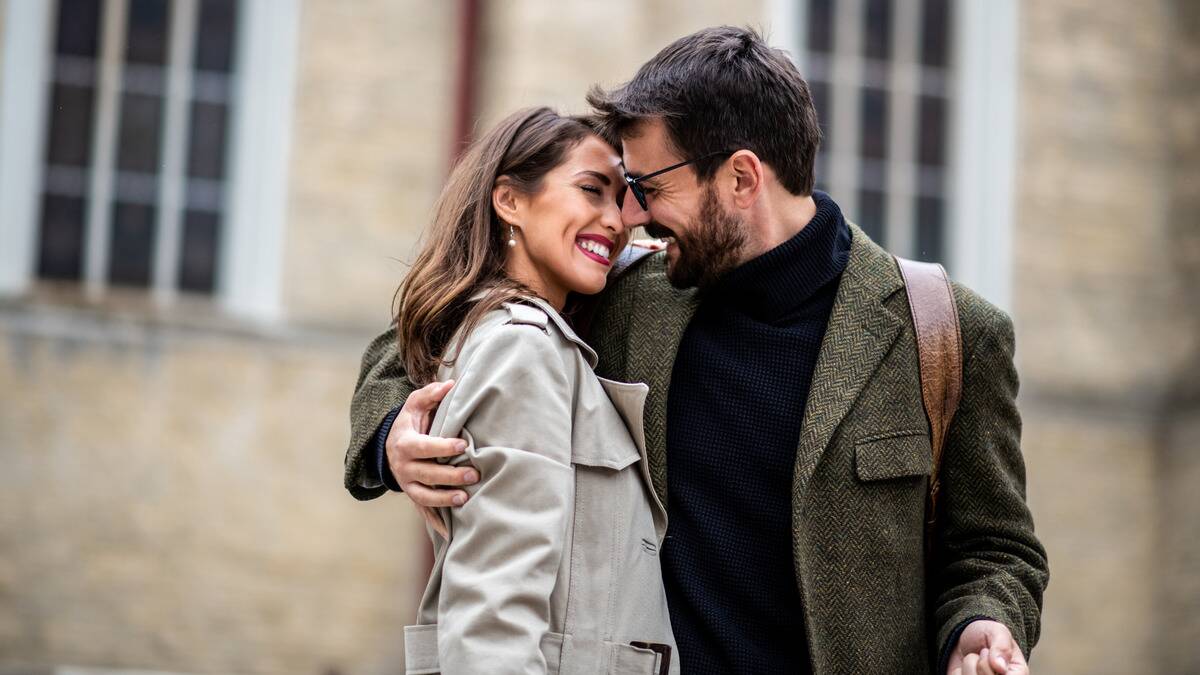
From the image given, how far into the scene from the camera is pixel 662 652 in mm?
3035

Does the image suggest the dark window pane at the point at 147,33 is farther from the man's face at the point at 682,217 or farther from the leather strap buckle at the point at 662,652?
the leather strap buckle at the point at 662,652

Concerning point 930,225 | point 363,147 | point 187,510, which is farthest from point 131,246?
point 930,225

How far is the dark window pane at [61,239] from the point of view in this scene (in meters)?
10.4

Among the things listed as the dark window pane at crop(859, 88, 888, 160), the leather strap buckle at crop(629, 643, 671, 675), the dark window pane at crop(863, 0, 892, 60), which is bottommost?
the leather strap buckle at crop(629, 643, 671, 675)

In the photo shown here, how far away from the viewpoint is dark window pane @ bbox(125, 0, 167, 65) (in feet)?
34.8

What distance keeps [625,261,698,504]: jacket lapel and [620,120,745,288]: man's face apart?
6cm

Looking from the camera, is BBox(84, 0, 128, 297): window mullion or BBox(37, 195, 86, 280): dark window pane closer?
BBox(37, 195, 86, 280): dark window pane

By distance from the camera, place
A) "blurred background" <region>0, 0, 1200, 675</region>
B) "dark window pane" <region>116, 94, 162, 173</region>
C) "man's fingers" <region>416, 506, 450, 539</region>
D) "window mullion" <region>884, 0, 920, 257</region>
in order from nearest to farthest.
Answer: "man's fingers" <region>416, 506, 450, 539</region>, "blurred background" <region>0, 0, 1200, 675</region>, "dark window pane" <region>116, 94, 162, 173</region>, "window mullion" <region>884, 0, 920, 257</region>

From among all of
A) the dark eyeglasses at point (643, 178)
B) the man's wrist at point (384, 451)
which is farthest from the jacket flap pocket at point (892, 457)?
the man's wrist at point (384, 451)

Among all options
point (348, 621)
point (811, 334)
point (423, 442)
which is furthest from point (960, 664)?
point (348, 621)

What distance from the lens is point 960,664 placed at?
3146 mm

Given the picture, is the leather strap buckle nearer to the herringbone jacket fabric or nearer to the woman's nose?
the herringbone jacket fabric

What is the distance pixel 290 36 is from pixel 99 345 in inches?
91.5

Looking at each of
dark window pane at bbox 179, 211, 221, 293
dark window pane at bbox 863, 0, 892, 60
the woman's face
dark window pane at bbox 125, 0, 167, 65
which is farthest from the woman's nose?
dark window pane at bbox 863, 0, 892, 60
